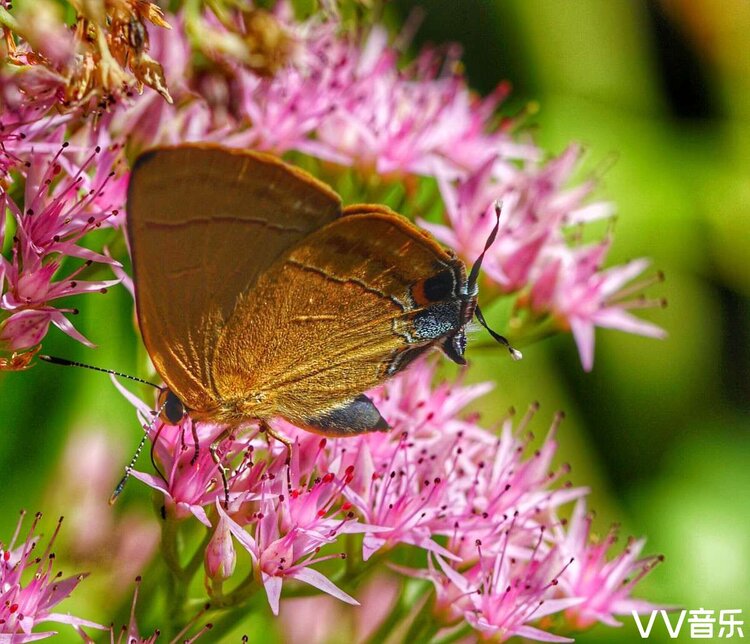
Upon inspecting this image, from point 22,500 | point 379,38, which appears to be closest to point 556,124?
point 379,38

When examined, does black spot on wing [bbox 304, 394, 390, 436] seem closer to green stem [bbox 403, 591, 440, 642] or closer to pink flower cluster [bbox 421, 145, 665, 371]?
green stem [bbox 403, 591, 440, 642]

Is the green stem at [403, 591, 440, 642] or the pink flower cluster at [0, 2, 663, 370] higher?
the pink flower cluster at [0, 2, 663, 370]

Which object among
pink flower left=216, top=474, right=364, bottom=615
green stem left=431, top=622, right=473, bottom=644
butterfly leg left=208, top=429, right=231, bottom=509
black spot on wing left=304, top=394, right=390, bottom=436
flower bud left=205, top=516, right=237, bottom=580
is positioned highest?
black spot on wing left=304, top=394, right=390, bottom=436

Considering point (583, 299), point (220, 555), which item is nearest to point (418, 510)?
point (220, 555)

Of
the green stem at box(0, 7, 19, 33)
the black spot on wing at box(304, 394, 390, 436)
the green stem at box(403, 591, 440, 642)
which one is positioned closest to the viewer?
the green stem at box(0, 7, 19, 33)

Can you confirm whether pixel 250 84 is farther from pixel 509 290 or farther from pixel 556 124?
pixel 556 124

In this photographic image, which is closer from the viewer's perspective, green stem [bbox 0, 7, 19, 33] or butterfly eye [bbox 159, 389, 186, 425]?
green stem [bbox 0, 7, 19, 33]

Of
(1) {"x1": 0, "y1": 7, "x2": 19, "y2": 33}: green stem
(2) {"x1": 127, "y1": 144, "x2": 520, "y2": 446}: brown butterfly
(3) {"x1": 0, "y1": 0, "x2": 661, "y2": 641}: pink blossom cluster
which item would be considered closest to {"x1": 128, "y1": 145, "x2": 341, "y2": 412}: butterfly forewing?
(2) {"x1": 127, "y1": 144, "x2": 520, "y2": 446}: brown butterfly

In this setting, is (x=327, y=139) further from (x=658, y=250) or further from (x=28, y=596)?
(x=658, y=250)
